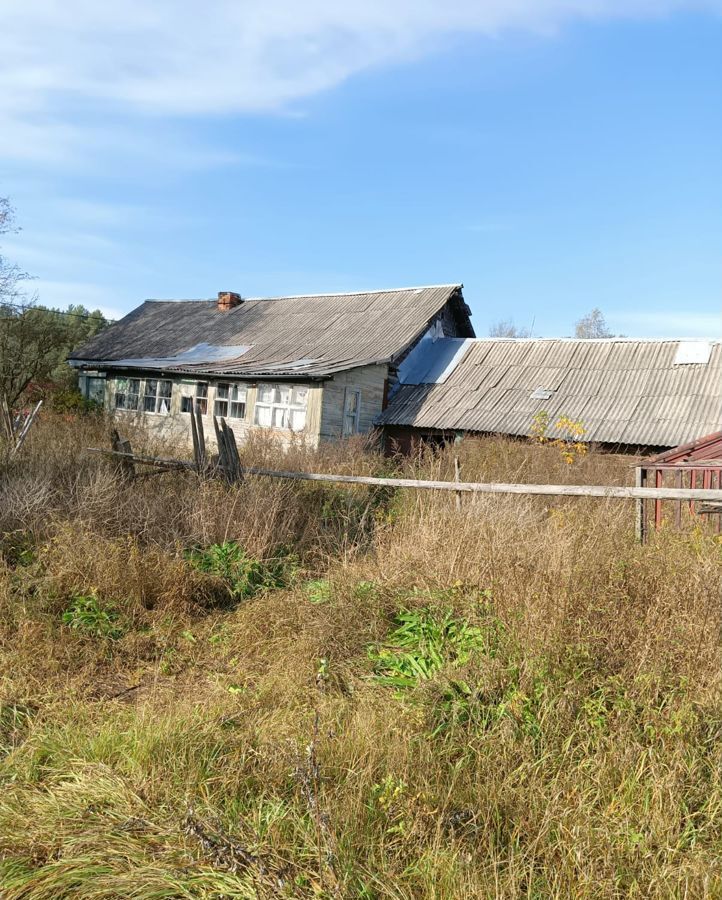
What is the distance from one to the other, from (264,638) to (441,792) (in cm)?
251

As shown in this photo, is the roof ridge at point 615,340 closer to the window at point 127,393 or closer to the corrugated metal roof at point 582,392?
the corrugated metal roof at point 582,392

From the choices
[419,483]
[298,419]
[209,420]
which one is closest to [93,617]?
[419,483]

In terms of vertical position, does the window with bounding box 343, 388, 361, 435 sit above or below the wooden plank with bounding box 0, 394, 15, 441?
above

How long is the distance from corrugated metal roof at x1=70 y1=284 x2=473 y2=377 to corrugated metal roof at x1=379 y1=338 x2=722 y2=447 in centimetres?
207

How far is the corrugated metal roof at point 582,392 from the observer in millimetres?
18016

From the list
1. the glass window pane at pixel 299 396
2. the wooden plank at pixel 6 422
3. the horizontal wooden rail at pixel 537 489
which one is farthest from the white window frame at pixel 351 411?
the wooden plank at pixel 6 422

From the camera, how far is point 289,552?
25.4ft

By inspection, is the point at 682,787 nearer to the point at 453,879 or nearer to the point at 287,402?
the point at 453,879

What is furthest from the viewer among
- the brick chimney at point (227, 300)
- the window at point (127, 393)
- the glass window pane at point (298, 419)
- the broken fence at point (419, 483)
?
the brick chimney at point (227, 300)

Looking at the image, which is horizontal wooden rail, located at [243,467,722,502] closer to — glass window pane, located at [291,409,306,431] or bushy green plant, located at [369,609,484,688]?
bushy green plant, located at [369,609,484,688]

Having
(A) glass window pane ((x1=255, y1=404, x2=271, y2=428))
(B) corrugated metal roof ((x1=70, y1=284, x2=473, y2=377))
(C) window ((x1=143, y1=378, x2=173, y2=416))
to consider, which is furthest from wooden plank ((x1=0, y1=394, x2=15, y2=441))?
(C) window ((x1=143, y1=378, x2=173, y2=416))

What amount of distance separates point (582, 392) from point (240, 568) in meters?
15.0

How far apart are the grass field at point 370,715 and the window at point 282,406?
13598mm

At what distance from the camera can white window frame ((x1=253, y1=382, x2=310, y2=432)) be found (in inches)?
806
